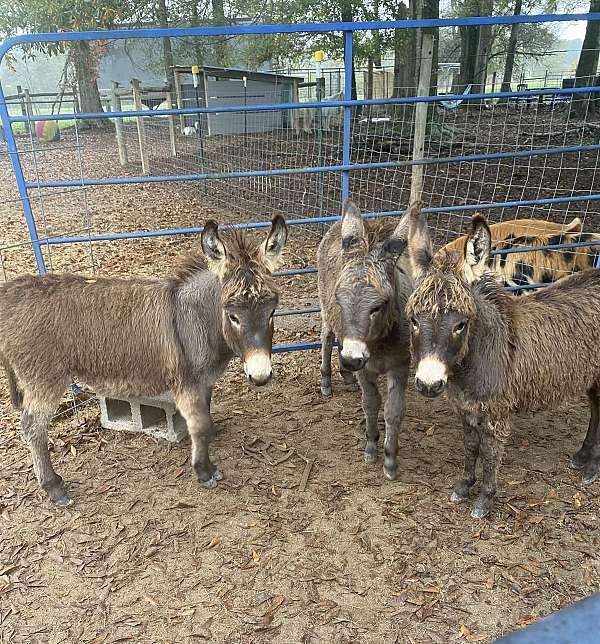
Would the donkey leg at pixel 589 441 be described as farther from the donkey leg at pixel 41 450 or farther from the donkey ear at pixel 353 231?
the donkey leg at pixel 41 450

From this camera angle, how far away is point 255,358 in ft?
9.68

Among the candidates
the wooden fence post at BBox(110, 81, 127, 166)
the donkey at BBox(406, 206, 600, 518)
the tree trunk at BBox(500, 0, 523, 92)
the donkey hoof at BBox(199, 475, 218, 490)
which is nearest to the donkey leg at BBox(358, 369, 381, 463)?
the donkey at BBox(406, 206, 600, 518)

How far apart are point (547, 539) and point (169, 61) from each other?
17900 mm

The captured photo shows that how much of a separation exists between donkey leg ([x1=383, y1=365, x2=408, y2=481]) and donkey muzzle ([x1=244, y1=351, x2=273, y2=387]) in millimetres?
994

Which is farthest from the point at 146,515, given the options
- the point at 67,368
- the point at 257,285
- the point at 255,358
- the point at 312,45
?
the point at 312,45

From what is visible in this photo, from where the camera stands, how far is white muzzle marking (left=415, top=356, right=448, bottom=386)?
2.65m

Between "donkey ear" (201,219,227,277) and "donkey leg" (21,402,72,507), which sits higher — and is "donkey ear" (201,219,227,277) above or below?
above

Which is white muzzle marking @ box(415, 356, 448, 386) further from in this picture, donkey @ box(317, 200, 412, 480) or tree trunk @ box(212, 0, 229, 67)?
tree trunk @ box(212, 0, 229, 67)

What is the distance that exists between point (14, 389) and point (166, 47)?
53.3 ft

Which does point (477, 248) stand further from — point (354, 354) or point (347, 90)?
point (347, 90)

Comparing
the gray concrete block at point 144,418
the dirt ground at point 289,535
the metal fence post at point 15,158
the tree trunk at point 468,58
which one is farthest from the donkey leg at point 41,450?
the tree trunk at point 468,58

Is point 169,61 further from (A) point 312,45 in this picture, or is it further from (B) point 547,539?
(B) point 547,539

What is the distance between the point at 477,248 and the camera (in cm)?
275

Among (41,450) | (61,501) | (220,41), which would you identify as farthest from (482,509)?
(220,41)
